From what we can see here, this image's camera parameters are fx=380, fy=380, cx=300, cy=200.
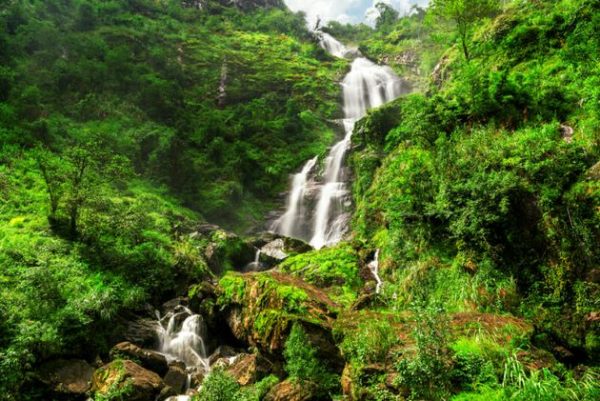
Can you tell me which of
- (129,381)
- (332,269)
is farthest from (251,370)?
(332,269)

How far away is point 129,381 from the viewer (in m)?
10.7

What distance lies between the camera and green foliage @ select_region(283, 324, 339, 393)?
877 cm

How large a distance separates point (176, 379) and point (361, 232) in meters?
12.4

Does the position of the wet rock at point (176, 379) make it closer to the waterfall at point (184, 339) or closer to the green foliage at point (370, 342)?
the waterfall at point (184, 339)

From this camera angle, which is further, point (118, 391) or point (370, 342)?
point (118, 391)

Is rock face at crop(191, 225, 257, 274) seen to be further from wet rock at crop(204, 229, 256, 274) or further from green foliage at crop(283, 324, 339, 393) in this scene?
green foliage at crop(283, 324, 339, 393)

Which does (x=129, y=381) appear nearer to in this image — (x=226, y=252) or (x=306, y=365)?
(x=306, y=365)

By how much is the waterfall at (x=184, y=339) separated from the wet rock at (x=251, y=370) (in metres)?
2.95

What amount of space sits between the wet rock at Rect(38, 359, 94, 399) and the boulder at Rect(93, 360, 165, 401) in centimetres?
54

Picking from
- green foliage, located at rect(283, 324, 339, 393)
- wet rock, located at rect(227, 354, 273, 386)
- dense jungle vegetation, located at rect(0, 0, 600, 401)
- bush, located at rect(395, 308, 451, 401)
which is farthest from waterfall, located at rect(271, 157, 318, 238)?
bush, located at rect(395, 308, 451, 401)

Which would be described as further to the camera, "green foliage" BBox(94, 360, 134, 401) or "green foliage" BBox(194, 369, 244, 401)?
"green foliage" BBox(94, 360, 134, 401)

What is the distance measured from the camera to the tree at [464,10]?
19812mm

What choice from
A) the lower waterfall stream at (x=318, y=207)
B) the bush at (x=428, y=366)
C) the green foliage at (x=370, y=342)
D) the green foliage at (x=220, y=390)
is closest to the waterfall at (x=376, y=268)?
the lower waterfall stream at (x=318, y=207)

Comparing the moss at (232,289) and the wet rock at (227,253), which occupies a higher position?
the moss at (232,289)
